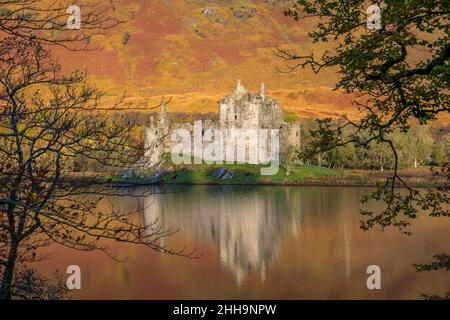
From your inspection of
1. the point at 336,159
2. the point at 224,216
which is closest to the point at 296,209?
the point at 224,216

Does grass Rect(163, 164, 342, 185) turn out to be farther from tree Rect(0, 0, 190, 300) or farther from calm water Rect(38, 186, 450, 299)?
tree Rect(0, 0, 190, 300)

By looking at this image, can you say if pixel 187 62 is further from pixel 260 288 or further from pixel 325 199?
Answer: pixel 260 288

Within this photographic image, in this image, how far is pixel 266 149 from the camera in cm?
9288

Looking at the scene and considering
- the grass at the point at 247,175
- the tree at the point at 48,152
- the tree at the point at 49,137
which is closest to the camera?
the tree at the point at 49,137

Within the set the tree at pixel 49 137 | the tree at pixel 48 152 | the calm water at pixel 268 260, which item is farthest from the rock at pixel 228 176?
the tree at pixel 48 152

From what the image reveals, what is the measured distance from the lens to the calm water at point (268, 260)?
86.7ft

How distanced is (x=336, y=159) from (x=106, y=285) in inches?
2535

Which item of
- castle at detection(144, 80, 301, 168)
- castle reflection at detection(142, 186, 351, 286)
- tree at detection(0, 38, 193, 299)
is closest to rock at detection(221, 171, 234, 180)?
castle at detection(144, 80, 301, 168)

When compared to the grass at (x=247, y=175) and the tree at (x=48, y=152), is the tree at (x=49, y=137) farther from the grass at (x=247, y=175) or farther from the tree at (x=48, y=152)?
the grass at (x=247, y=175)

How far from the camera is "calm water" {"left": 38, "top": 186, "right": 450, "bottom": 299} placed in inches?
1041

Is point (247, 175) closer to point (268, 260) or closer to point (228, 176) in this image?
point (228, 176)

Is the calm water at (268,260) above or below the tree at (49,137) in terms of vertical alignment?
below

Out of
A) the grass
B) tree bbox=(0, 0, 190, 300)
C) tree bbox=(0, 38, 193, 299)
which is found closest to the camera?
tree bbox=(0, 0, 190, 300)

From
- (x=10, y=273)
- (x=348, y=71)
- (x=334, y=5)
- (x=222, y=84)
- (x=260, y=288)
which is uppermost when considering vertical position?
(x=222, y=84)
